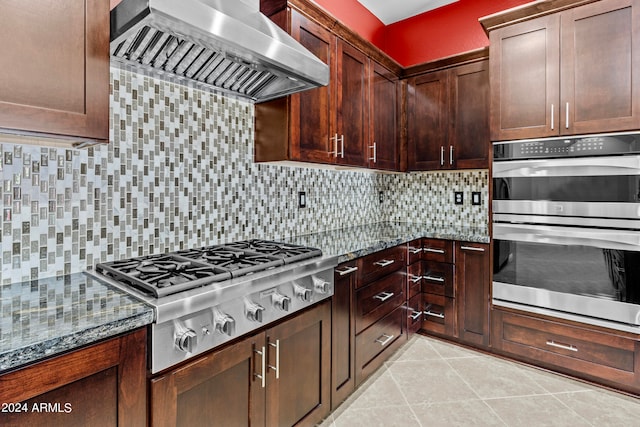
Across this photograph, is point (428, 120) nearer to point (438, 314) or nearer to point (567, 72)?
point (567, 72)

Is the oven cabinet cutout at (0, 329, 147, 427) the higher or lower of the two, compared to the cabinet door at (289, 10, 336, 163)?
lower

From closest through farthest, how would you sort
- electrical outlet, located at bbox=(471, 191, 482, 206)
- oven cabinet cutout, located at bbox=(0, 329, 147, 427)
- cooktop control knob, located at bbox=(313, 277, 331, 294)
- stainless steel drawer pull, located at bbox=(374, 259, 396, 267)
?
oven cabinet cutout, located at bbox=(0, 329, 147, 427), cooktop control knob, located at bbox=(313, 277, 331, 294), stainless steel drawer pull, located at bbox=(374, 259, 396, 267), electrical outlet, located at bbox=(471, 191, 482, 206)

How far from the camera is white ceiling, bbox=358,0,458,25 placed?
10.9 ft

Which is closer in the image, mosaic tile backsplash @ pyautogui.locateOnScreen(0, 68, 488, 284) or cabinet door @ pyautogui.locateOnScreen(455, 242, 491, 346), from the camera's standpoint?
mosaic tile backsplash @ pyautogui.locateOnScreen(0, 68, 488, 284)

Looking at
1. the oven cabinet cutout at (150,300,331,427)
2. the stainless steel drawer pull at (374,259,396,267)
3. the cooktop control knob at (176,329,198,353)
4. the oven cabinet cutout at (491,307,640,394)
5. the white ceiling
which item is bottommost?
the oven cabinet cutout at (491,307,640,394)

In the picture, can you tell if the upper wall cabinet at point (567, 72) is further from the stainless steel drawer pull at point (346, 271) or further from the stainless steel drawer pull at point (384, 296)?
the stainless steel drawer pull at point (346, 271)

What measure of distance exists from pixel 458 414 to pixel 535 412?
449 millimetres

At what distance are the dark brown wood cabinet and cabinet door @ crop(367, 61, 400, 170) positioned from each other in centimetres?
21

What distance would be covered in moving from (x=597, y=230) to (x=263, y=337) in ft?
7.09

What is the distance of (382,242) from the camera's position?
230cm

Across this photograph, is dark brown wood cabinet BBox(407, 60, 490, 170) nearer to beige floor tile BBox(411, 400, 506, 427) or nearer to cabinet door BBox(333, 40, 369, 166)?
cabinet door BBox(333, 40, 369, 166)

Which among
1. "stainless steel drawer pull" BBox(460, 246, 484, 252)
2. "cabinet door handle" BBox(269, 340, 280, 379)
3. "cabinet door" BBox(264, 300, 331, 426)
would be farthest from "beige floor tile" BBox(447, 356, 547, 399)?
"cabinet door handle" BBox(269, 340, 280, 379)

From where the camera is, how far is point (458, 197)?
326 cm

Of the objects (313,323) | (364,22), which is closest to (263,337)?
(313,323)
